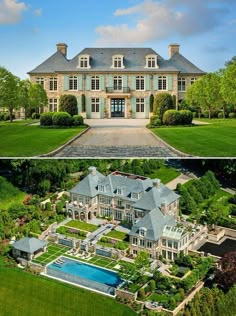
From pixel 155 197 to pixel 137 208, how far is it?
0.54 m

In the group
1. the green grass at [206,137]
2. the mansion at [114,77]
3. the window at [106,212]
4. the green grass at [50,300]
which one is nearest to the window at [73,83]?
the mansion at [114,77]

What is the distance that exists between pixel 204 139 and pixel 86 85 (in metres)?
1.53

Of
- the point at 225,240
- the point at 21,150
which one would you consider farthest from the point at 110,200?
the point at 21,150

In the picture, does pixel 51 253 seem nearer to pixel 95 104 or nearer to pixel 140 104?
pixel 95 104

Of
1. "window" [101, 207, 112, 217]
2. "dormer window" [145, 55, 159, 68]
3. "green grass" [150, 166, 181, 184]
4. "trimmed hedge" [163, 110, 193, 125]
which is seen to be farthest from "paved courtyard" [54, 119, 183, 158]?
"window" [101, 207, 112, 217]

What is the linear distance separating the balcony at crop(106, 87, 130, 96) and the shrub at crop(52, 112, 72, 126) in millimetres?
543

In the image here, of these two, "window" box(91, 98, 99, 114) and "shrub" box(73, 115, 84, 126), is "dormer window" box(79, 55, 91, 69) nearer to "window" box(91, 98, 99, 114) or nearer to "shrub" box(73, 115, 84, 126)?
"window" box(91, 98, 99, 114)

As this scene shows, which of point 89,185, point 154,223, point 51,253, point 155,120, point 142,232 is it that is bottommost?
point 51,253

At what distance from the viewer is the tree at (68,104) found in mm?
4953

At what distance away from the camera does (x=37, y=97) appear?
496 cm

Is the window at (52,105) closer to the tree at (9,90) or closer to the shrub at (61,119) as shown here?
the shrub at (61,119)

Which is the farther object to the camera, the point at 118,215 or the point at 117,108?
the point at 118,215

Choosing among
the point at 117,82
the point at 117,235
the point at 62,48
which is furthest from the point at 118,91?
the point at 117,235

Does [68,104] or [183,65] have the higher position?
[183,65]
